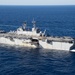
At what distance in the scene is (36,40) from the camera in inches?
3253

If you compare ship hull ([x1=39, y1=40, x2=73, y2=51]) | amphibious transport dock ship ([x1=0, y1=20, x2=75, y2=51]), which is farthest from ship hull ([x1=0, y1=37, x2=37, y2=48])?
ship hull ([x1=39, y1=40, x2=73, y2=51])

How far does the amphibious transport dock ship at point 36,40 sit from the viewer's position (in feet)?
255

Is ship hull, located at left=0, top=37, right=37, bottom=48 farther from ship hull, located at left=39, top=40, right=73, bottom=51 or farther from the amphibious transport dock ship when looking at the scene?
ship hull, located at left=39, top=40, right=73, bottom=51

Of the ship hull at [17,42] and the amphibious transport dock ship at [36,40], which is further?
the ship hull at [17,42]

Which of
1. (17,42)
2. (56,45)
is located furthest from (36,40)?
(56,45)

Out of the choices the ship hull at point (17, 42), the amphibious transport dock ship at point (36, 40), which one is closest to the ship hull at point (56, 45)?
the amphibious transport dock ship at point (36, 40)

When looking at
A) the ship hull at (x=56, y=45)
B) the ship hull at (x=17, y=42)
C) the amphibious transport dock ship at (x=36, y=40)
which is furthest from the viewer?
the ship hull at (x=17, y=42)

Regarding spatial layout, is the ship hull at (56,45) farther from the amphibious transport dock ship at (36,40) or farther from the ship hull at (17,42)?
the ship hull at (17,42)

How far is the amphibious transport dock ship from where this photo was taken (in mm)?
77812

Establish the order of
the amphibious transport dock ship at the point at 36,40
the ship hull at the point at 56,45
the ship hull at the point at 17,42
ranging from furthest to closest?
1. the ship hull at the point at 17,42
2. the amphibious transport dock ship at the point at 36,40
3. the ship hull at the point at 56,45

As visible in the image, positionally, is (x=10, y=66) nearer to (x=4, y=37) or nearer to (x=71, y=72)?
(x=71, y=72)

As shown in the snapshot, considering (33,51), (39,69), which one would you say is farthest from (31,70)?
(33,51)

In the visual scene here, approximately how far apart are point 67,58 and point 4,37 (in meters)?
27.8

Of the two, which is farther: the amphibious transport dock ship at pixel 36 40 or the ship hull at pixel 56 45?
the amphibious transport dock ship at pixel 36 40
